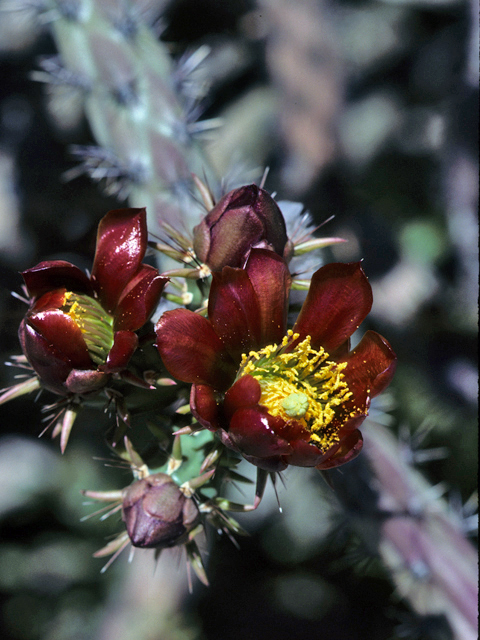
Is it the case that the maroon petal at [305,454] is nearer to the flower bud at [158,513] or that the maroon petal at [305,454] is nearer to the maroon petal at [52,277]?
the flower bud at [158,513]

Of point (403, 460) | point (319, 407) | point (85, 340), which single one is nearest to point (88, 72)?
point (85, 340)

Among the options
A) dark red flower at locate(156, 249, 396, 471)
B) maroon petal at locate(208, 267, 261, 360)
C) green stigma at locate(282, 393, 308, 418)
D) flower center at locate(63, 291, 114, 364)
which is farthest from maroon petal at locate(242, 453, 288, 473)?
flower center at locate(63, 291, 114, 364)

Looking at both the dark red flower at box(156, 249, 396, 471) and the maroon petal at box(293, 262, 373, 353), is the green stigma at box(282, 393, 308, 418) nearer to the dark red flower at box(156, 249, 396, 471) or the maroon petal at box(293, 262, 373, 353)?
the dark red flower at box(156, 249, 396, 471)

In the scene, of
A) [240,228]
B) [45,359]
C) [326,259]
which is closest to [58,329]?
[45,359]

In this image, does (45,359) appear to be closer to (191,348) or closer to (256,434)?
(191,348)

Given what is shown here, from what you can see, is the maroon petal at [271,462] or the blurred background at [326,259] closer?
the maroon petal at [271,462]

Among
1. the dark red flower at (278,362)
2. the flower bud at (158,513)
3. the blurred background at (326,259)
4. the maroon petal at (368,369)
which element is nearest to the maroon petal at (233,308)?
the dark red flower at (278,362)
